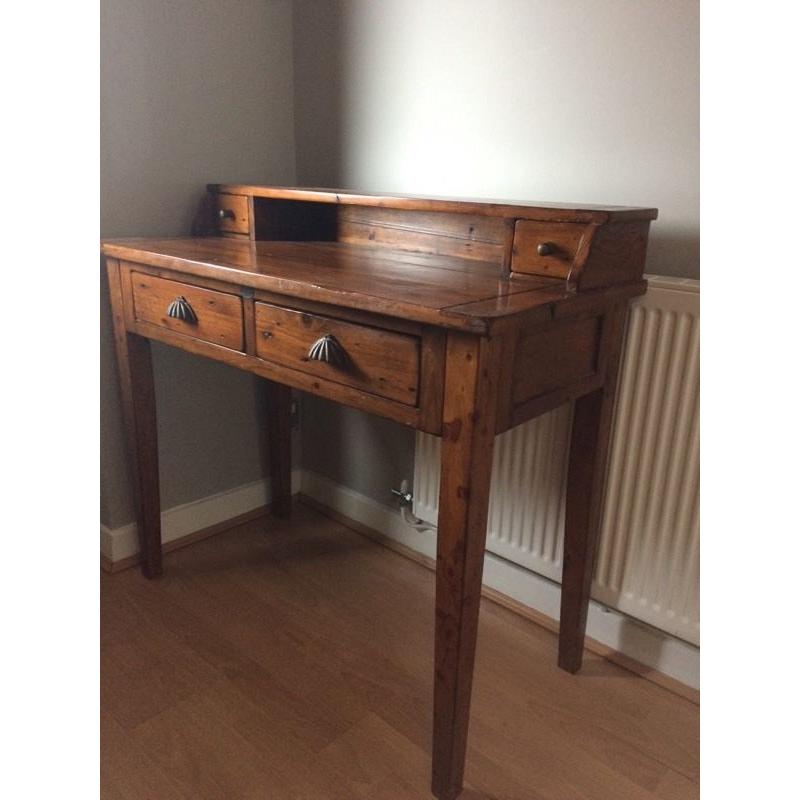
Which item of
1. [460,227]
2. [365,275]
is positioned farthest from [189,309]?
[460,227]

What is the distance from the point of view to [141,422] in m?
1.62

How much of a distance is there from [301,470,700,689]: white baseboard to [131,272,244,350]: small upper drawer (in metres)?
0.79

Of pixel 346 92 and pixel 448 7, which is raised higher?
pixel 448 7

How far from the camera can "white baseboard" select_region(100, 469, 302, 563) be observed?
1.78 m

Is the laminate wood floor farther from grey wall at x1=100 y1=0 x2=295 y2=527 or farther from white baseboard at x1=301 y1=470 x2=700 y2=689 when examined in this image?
grey wall at x1=100 y1=0 x2=295 y2=527

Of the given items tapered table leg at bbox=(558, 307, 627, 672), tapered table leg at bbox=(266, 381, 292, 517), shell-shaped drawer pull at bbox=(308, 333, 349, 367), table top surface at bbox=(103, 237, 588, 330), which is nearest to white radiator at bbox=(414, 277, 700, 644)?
tapered table leg at bbox=(558, 307, 627, 672)

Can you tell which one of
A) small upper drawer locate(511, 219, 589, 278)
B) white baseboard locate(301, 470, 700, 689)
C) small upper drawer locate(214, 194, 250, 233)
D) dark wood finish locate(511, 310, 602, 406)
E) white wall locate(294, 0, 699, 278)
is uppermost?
white wall locate(294, 0, 699, 278)

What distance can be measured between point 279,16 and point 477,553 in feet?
4.77

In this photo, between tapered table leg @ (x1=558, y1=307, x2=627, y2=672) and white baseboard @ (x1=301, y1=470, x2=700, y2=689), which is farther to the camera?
white baseboard @ (x1=301, y1=470, x2=700, y2=689)
